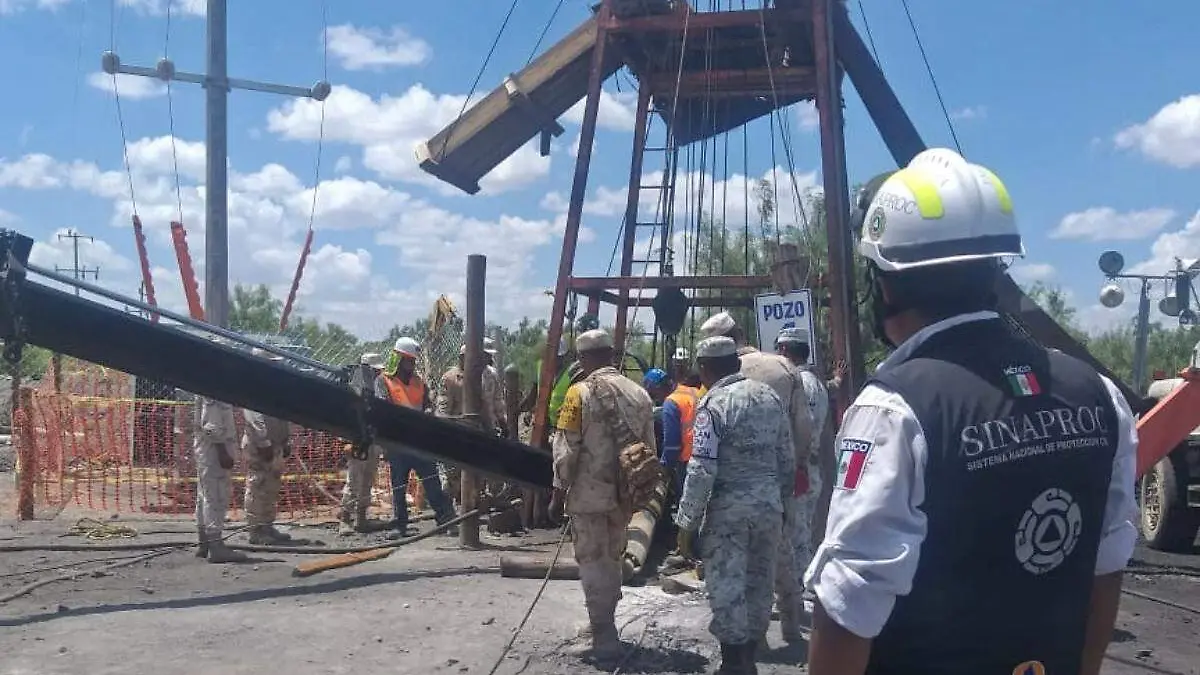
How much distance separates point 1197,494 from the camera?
11852 mm

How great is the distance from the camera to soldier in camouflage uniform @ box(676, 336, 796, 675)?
6.14 m

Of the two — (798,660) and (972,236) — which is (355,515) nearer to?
(798,660)

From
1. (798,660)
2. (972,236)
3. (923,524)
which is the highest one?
(972,236)

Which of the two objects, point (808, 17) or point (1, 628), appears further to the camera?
point (808, 17)

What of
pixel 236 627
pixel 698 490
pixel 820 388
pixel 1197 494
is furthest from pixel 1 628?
pixel 1197 494

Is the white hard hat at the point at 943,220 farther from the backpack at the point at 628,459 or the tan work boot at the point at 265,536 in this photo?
the tan work boot at the point at 265,536

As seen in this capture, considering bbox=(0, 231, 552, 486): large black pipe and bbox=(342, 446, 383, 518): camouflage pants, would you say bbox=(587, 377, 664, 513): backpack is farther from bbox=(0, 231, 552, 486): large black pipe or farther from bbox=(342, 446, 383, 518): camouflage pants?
bbox=(342, 446, 383, 518): camouflage pants

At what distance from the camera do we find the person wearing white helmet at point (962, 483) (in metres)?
1.89

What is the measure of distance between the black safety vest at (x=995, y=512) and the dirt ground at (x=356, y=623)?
4710mm

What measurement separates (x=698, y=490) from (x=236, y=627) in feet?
10.7

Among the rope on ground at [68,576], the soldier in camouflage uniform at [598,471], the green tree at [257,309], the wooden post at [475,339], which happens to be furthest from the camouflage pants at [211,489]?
the green tree at [257,309]

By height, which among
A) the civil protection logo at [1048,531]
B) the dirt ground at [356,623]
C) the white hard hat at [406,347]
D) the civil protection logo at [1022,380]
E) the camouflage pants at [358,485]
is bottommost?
the dirt ground at [356,623]

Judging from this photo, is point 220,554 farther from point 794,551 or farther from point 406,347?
point 794,551

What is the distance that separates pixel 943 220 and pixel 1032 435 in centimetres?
45
